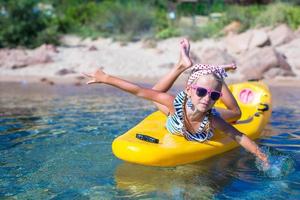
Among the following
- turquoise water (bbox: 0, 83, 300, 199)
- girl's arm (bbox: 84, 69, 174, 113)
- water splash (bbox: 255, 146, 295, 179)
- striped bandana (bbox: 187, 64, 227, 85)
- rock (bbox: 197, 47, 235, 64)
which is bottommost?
rock (bbox: 197, 47, 235, 64)

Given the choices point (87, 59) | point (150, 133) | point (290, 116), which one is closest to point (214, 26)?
point (87, 59)

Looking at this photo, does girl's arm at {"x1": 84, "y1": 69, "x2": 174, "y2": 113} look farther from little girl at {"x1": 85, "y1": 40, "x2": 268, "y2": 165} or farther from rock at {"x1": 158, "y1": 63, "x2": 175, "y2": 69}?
rock at {"x1": 158, "y1": 63, "x2": 175, "y2": 69}

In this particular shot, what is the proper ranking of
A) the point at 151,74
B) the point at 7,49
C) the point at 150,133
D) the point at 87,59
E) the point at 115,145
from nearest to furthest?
the point at 115,145 < the point at 150,133 < the point at 151,74 < the point at 87,59 < the point at 7,49

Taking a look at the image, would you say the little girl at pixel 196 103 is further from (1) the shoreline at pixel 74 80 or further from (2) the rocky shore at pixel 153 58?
(2) the rocky shore at pixel 153 58

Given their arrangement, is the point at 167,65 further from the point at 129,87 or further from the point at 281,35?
the point at 129,87

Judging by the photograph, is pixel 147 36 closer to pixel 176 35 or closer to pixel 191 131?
pixel 176 35

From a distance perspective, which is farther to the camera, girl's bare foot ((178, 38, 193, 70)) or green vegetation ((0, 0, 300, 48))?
green vegetation ((0, 0, 300, 48))

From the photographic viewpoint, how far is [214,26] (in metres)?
14.1

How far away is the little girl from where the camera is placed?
11.8ft

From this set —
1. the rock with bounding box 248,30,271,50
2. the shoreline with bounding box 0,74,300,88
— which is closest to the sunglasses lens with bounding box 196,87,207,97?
the shoreline with bounding box 0,74,300,88

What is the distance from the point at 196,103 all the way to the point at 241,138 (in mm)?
451

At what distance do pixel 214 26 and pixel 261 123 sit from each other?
30.5ft

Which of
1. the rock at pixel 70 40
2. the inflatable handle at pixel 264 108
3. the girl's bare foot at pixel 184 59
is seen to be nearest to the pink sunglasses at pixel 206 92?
the girl's bare foot at pixel 184 59

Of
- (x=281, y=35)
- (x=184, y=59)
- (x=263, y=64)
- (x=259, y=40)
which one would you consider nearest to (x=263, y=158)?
(x=184, y=59)
